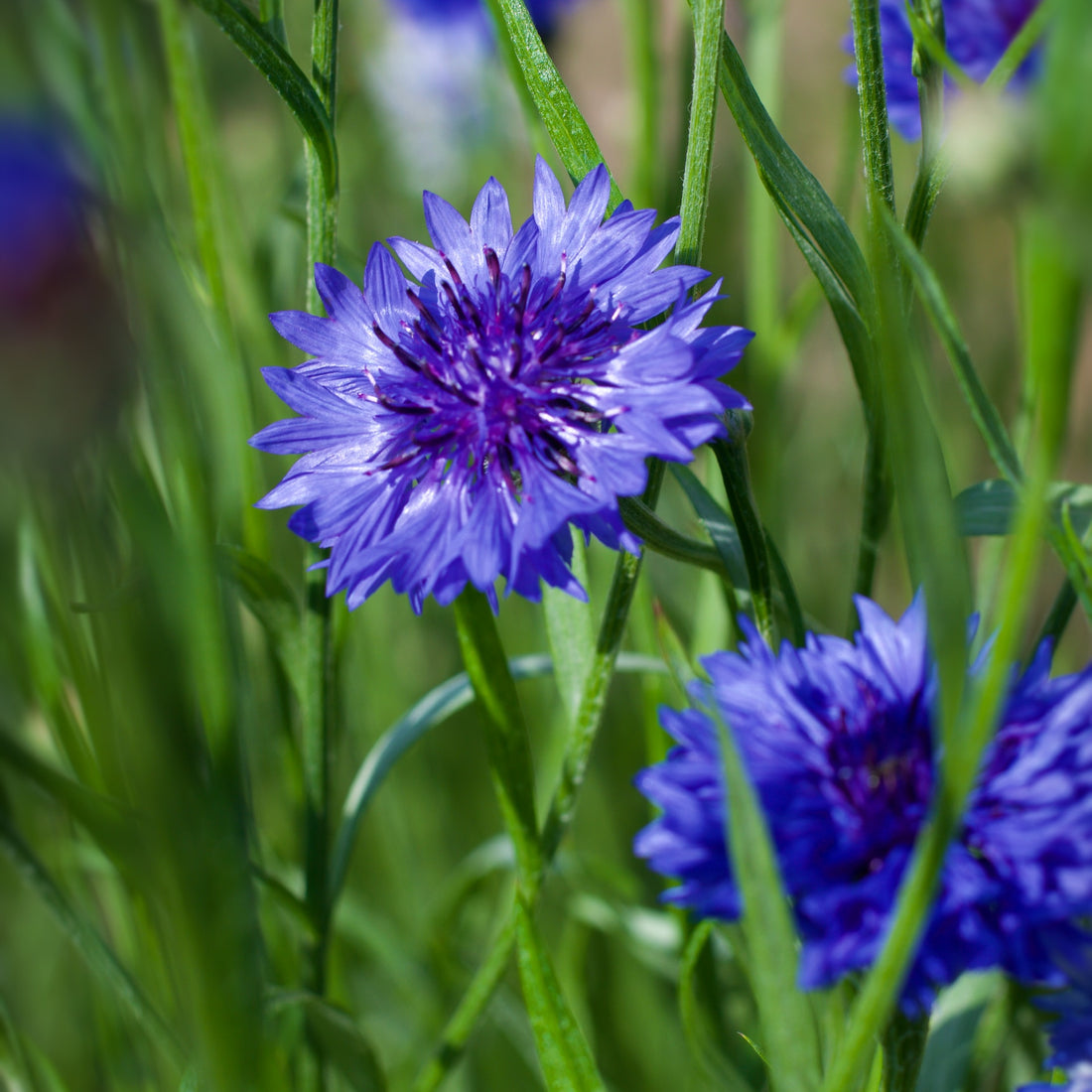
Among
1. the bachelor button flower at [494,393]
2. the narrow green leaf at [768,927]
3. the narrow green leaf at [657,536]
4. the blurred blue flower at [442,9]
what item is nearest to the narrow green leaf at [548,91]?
the bachelor button flower at [494,393]

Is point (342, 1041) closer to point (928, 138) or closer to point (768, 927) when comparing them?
point (768, 927)

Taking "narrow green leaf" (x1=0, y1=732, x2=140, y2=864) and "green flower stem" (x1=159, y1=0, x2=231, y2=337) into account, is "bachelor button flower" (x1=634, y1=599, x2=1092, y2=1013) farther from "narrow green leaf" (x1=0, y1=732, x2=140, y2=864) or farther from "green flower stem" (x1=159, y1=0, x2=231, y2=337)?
"green flower stem" (x1=159, y1=0, x2=231, y2=337)

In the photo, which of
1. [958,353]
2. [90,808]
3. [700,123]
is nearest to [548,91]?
[700,123]

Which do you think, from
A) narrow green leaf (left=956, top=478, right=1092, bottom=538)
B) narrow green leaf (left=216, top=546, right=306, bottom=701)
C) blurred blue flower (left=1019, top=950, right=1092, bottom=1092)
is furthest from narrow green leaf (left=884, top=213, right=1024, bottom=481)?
narrow green leaf (left=216, top=546, right=306, bottom=701)

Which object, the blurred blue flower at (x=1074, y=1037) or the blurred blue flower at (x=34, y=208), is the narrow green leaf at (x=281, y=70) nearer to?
the blurred blue flower at (x=34, y=208)

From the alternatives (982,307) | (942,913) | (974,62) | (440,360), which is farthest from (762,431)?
(982,307)
